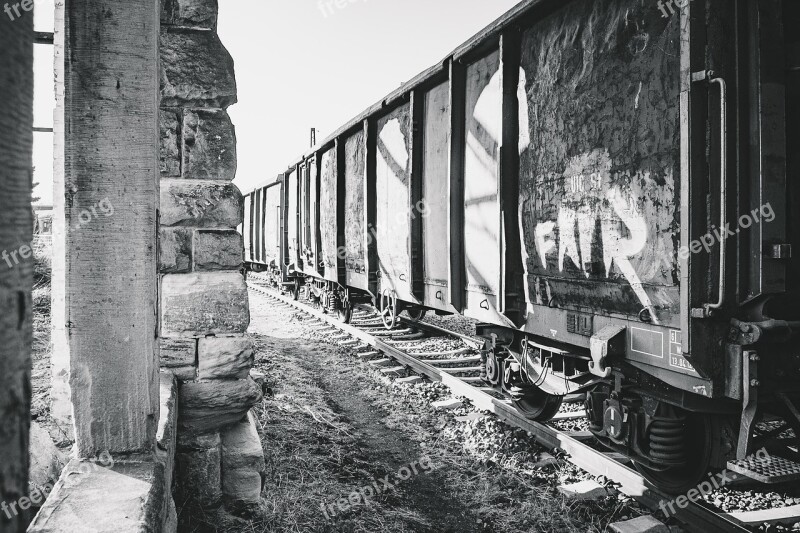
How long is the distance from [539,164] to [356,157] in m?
5.40

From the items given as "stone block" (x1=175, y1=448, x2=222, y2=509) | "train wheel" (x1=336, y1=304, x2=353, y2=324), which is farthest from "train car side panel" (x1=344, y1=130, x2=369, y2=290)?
"stone block" (x1=175, y1=448, x2=222, y2=509)

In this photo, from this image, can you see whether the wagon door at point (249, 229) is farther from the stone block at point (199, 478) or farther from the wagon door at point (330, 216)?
the stone block at point (199, 478)

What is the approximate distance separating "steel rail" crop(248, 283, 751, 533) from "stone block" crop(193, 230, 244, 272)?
307cm

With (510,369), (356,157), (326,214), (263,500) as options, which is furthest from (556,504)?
(326,214)

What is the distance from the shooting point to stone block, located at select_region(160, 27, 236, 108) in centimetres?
328

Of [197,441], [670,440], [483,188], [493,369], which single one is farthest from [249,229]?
[670,440]

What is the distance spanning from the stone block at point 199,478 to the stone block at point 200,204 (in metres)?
1.34

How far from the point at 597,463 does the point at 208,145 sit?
11.9ft

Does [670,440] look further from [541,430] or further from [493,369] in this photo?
[493,369]

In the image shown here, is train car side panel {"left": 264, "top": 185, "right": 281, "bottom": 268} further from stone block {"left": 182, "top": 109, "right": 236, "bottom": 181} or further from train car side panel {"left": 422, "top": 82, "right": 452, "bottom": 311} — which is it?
stone block {"left": 182, "top": 109, "right": 236, "bottom": 181}

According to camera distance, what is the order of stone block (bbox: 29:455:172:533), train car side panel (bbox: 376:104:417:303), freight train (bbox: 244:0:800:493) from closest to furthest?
stone block (bbox: 29:455:172:533) < freight train (bbox: 244:0:800:493) < train car side panel (bbox: 376:104:417:303)

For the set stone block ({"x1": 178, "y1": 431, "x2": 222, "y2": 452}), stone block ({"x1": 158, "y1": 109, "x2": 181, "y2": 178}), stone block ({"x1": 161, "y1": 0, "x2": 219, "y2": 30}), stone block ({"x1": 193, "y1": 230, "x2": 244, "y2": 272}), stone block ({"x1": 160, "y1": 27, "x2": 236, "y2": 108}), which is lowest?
stone block ({"x1": 178, "y1": 431, "x2": 222, "y2": 452})

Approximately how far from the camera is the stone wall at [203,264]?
3279 millimetres

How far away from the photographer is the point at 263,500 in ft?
12.0
